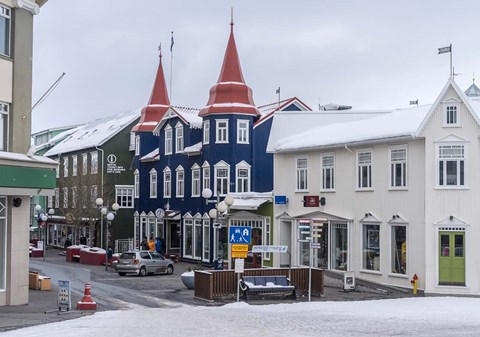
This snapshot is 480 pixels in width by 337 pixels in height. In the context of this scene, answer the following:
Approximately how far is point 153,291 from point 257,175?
50.1 feet

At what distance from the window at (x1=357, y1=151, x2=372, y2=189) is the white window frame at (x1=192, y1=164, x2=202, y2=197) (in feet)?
49.6

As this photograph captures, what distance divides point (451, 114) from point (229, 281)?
10802 mm

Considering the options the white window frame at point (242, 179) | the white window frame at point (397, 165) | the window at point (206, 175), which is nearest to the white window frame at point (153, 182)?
the window at point (206, 175)

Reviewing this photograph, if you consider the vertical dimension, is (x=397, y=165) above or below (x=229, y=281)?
above

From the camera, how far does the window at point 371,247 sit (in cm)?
3031

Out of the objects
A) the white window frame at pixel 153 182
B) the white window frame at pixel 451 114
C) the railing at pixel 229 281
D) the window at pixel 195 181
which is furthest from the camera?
the white window frame at pixel 153 182

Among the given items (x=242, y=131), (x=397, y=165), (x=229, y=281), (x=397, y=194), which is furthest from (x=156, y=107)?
(x=229, y=281)

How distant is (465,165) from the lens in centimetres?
2764

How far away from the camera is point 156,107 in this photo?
53.0m

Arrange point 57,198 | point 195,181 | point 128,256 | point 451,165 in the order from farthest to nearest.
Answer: point 57,198 → point 195,181 → point 128,256 → point 451,165

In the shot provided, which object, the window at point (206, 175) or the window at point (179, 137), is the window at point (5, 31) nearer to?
the window at point (206, 175)

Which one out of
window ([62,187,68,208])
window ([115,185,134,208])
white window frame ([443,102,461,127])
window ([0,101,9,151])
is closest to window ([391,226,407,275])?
white window frame ([443,102,461,127])

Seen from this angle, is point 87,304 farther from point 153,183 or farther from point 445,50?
point 153,183

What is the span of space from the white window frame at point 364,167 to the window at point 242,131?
1184 centimetres
